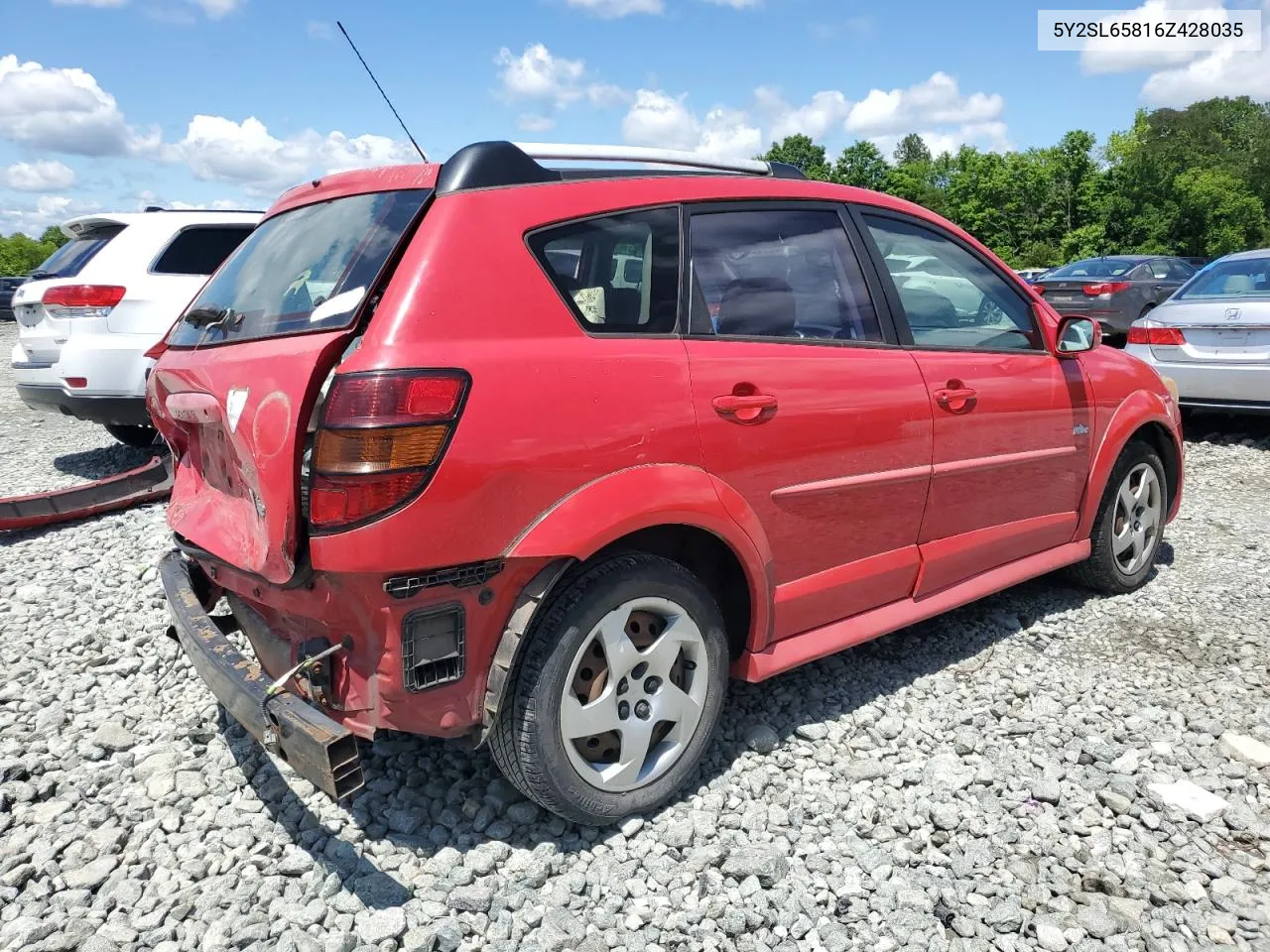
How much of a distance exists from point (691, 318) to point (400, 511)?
112 centimetres

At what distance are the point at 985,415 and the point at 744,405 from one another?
1.32m

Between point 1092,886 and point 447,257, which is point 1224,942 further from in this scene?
point 447,257

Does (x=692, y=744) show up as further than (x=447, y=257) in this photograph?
Yes

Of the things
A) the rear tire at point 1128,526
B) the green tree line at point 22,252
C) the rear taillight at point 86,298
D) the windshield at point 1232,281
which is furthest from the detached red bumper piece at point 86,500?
the green tree line at point 22,252

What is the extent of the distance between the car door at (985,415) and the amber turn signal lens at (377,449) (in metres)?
1.99

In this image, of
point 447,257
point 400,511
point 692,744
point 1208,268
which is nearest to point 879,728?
point 692,744

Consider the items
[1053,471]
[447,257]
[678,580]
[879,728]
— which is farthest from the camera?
[1053,471]

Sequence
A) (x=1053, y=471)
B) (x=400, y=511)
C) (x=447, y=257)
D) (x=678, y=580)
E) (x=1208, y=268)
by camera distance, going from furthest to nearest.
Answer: (x=1208, y=268) < (x=1053, y=471) < (x=678, y=580) < (x=447, y=257) < (x=400, y=511)

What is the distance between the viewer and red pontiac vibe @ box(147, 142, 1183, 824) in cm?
233

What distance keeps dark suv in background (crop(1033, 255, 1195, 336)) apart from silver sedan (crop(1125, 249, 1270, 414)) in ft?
15.7

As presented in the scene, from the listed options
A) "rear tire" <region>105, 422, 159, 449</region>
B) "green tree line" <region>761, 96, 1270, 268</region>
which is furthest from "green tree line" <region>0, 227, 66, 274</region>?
"rear tire" <region>105, 422, 159, 449</region>

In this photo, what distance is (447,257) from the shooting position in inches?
96.2

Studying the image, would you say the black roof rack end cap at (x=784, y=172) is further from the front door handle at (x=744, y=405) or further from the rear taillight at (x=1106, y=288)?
the rear taillight at (x=1106, y=288)

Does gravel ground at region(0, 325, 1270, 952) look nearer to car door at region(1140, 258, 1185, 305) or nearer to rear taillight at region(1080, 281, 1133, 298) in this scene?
rear taillight at region(1080, 281, 1133, 298)
